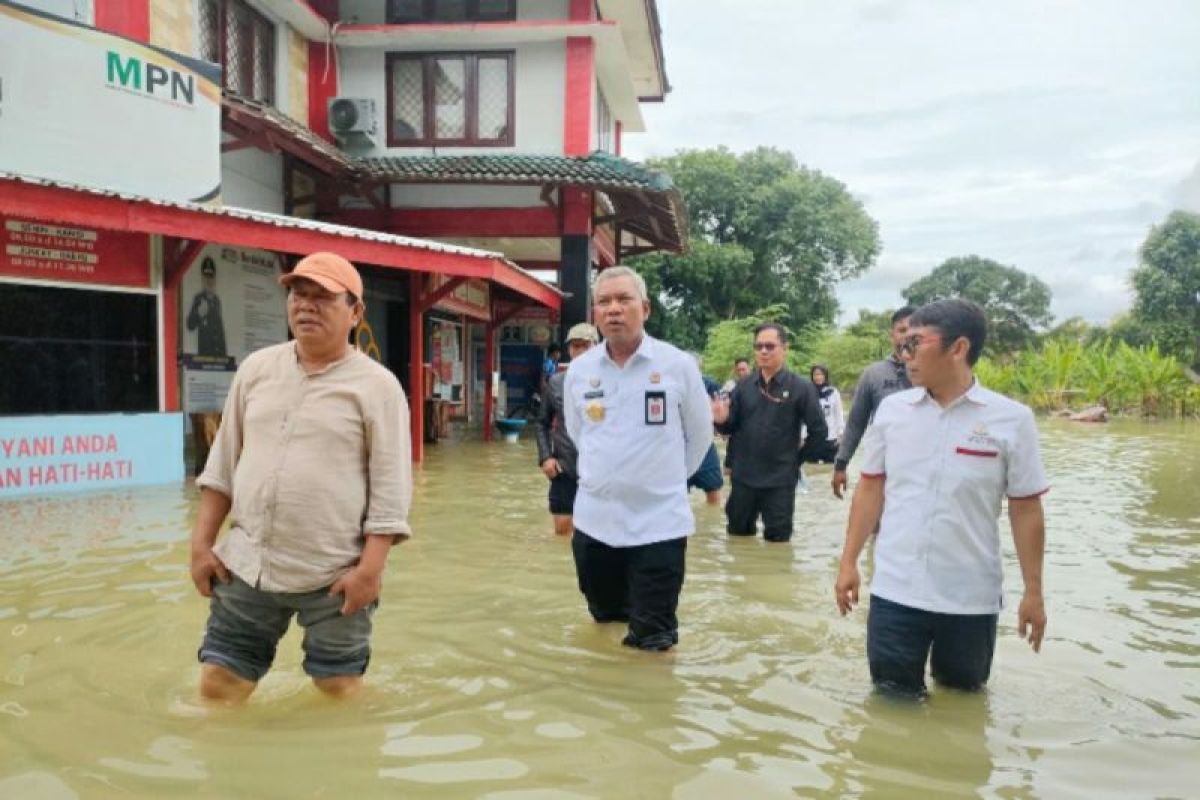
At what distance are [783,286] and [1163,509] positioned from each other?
28946 millimetres

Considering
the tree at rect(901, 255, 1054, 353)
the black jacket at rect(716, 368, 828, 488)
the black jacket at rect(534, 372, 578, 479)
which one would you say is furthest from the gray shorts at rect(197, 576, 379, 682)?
the tree at rect(901, 255, 1054, 353)

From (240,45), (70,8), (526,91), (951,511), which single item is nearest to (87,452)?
(70,8)

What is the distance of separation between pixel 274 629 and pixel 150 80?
8.62 m

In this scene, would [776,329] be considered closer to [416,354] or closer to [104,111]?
[416,354]

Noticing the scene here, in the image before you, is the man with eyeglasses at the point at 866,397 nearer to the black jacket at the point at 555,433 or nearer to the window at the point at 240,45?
the black jacket at the point at 555,433

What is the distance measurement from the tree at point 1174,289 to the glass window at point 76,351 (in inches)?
1546

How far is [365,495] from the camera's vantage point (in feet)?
10.9

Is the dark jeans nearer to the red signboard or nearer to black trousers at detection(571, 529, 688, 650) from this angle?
black trousers at detection(571, 529, 688, 650)

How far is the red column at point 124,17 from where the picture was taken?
426 inches

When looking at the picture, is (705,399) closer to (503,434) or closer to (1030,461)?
(1030,461)

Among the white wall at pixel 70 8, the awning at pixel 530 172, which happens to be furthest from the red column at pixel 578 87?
the white wall at pixel 70 8

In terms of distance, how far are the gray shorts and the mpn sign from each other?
7405mm

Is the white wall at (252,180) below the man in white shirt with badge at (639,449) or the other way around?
the other way around

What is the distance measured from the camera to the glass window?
9.14m
